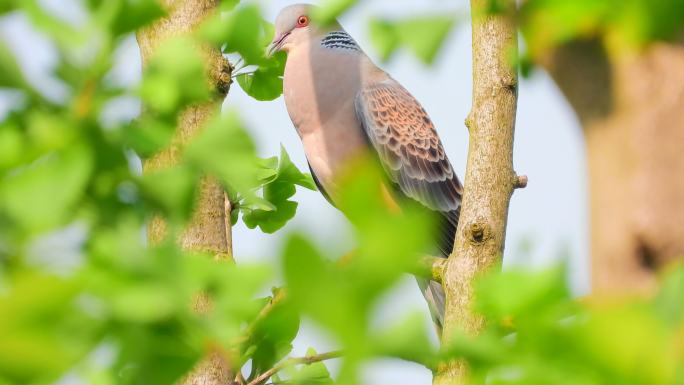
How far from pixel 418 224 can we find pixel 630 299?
14 centimetres

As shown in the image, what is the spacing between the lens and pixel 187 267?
0.76m

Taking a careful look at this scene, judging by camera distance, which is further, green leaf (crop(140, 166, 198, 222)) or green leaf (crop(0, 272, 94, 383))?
green leaf (crop(140, 166, 198, 222))

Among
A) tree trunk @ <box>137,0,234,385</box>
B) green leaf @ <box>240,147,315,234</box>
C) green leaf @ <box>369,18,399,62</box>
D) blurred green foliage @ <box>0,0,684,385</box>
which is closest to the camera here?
blurred green foliage @ <box>0,0,684,385</box>

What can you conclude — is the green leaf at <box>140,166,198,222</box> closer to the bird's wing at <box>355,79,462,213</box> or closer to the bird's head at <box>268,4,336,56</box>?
the bird's wing at <box>355,79,462,213</box>

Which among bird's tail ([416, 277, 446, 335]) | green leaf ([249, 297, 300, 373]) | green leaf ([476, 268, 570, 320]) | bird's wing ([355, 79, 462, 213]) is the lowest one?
green leaf ([476, 268, 570, 320])

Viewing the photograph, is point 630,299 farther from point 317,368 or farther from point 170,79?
point 317,368

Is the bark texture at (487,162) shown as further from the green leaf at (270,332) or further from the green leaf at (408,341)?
the green leaf at (408,341)

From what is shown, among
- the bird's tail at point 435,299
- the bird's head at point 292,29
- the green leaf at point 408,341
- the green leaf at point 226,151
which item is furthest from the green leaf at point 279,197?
the green leaf at point 408,341

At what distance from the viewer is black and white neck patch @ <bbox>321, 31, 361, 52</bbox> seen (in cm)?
580

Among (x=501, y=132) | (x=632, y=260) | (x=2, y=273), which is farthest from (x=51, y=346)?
(x=501, y=132)

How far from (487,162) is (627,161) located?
7.80ft

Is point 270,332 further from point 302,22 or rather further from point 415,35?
point 302,22

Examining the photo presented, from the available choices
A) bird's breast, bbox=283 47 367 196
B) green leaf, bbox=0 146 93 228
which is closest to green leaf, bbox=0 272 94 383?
green leaf, bbox=0 146 93 228

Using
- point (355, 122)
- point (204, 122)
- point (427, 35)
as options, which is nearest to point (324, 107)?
point (355, 122)
